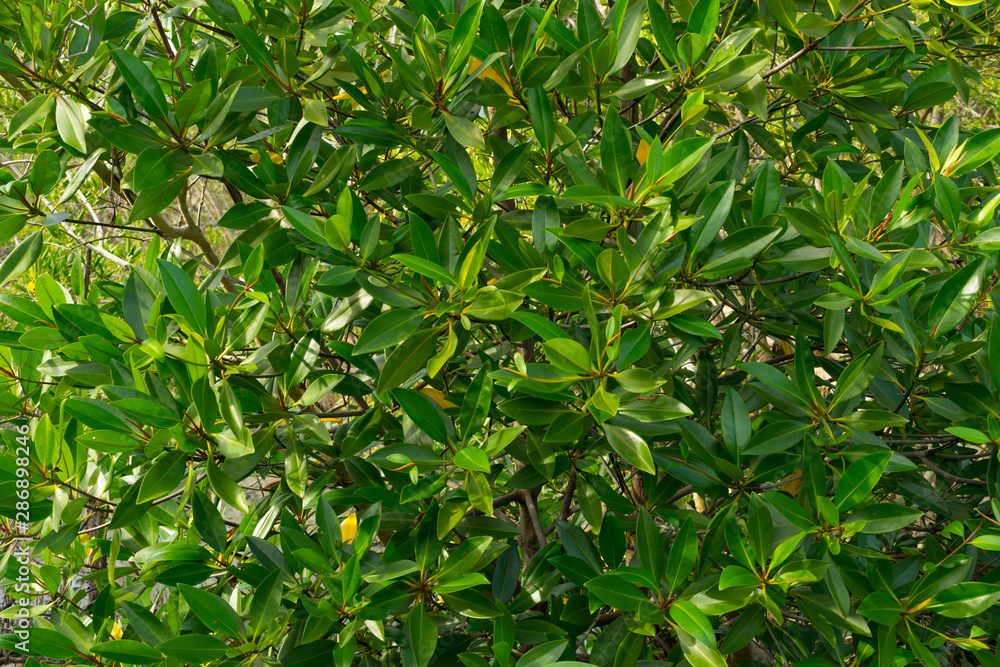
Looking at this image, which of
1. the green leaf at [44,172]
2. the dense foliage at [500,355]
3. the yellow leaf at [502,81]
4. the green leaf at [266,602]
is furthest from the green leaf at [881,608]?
the green leaf at [44,172]

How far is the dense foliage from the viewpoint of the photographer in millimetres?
901

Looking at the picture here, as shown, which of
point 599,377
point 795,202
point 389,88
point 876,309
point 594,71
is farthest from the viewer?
point 795,202

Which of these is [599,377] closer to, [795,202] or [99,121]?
[795,202]

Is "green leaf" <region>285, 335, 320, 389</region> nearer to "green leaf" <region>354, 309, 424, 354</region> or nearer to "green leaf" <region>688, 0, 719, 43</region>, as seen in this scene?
"green leaf" <region>354, 309, 424, 354</region>

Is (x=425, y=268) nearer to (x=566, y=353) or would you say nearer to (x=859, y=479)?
(x=566, y=353)

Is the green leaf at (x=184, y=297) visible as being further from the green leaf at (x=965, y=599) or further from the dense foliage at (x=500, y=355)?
the green leaf at (x=965, y=599)

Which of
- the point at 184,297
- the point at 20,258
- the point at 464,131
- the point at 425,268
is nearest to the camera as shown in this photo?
the point at 425,268

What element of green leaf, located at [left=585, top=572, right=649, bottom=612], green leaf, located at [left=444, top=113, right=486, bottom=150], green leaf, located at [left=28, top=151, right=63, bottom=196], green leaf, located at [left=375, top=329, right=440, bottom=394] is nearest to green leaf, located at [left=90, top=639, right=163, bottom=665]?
green leaf, located at [left=375, top=329, right=440, bottom=394]

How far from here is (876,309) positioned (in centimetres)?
97

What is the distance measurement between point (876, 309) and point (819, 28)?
45 cm

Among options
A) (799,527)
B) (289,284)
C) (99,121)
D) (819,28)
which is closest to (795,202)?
(819,28)

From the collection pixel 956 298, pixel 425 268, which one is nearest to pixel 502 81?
pixel 425 268

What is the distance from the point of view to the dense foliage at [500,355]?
2.96 feet

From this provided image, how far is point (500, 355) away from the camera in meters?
1.24
